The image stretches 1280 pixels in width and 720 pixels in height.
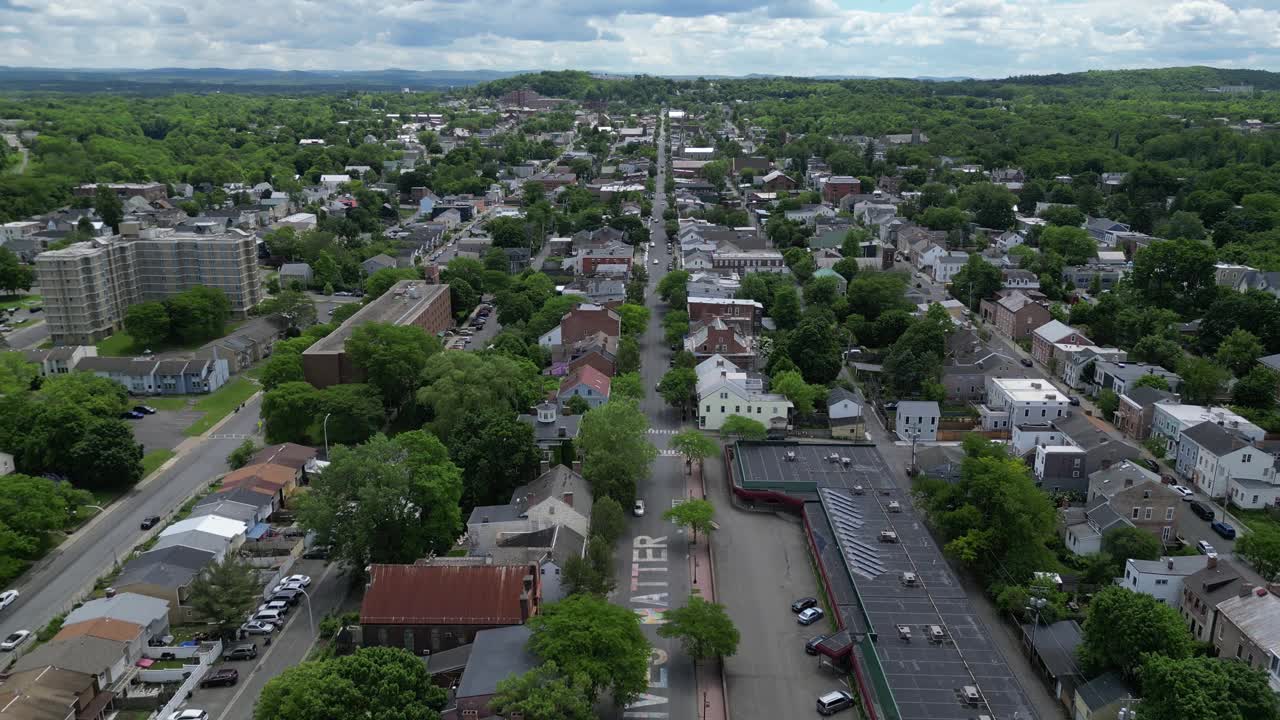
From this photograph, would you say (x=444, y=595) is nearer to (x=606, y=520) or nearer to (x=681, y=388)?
(x=606, y=520)

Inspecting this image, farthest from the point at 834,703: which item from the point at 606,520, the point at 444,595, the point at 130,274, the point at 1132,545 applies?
the point at 130,274

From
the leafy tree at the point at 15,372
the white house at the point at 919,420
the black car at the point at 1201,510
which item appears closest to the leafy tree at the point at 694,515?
the white house at the point at 919,420

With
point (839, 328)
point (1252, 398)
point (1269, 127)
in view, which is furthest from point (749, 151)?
point (1252, 398)

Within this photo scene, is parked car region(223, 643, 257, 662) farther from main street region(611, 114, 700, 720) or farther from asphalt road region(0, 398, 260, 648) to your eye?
main street region(611, 114, 700, 720)

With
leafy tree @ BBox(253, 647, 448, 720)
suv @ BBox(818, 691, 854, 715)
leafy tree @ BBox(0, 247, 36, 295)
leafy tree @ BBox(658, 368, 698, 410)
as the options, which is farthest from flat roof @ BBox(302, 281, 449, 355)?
leafy tree @ BBox(0, 247, 36, 295)

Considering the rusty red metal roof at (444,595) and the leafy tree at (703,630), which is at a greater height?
the rusty red metal roof at (444,595)

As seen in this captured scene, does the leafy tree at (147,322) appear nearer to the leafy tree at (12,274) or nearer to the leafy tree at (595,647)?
the leafy tree at (12,274)
